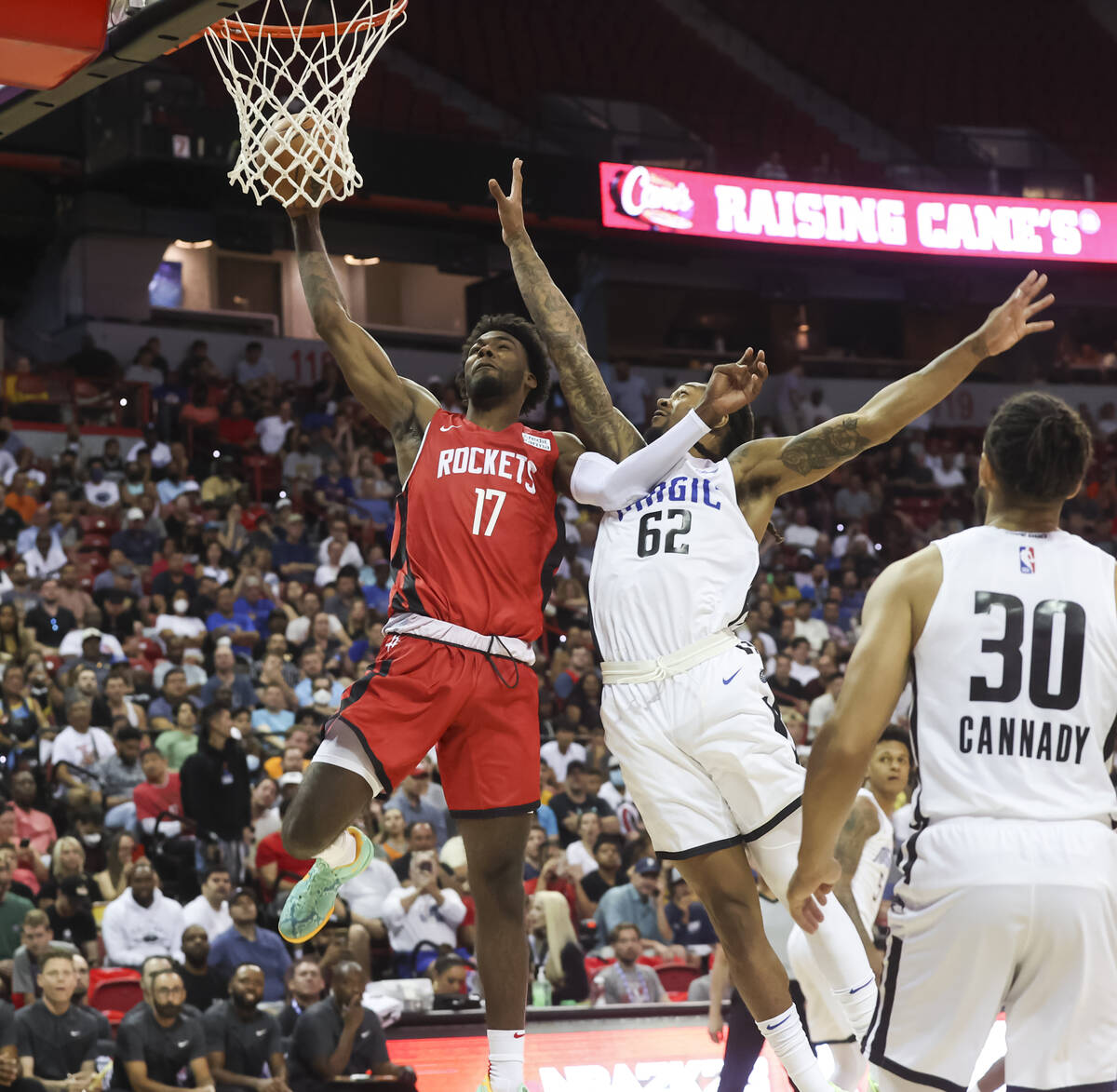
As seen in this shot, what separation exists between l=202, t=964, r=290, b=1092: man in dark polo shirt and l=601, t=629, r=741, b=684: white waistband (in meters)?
4.52

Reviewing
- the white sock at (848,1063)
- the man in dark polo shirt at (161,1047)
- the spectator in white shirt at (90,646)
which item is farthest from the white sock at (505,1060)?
the spectator in white shirt at (90,646)

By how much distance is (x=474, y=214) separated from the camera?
20406 mm

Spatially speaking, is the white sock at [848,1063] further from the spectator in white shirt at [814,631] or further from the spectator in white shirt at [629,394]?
the spectator in white shirt at [629,394]

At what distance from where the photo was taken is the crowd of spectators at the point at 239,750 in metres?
8.64

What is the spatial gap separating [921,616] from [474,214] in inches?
694

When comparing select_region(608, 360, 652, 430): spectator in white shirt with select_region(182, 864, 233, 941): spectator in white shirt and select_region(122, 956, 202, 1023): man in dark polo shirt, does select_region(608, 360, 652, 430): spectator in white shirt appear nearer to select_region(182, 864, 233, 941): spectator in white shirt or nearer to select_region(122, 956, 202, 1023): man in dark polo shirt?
select_region(182, 864, 233, 941): spectator in white shirt

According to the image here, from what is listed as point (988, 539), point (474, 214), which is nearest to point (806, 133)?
point (474, 214)

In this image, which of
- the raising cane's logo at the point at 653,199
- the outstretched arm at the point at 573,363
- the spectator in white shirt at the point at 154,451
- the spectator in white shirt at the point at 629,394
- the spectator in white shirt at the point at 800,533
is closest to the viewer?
the outstretched arm at the point at 573,363

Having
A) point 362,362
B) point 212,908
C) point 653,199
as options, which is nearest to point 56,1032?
point 212,908

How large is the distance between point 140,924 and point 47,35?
239 inches

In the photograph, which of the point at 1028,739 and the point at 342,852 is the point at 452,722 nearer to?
the point at 342,852

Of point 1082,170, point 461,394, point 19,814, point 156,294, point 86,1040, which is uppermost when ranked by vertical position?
point 1082,170

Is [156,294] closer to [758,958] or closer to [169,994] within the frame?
[169,994]

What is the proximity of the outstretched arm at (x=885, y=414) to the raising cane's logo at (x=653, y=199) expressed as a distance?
1421 centimetres
